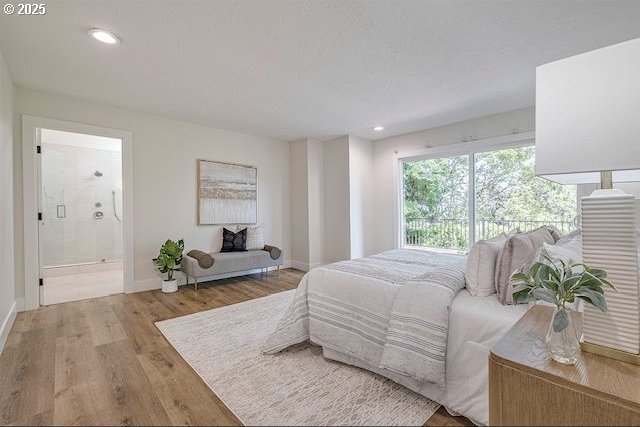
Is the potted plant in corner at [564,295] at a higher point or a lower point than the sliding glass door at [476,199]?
lower

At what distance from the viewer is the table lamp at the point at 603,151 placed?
2.43 feet

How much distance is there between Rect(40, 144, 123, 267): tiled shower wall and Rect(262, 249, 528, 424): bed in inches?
166

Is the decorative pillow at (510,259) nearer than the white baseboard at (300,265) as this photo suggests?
Yes

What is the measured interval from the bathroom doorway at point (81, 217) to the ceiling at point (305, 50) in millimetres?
1103

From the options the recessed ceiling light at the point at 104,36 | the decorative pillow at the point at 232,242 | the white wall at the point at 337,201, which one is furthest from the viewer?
the white wall at the point at 337,201

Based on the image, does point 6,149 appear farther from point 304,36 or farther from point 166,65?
point 304,36

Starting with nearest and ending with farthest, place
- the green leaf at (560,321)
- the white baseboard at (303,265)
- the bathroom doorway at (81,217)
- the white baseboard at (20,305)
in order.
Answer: the green leaf at (560,321), the white baseboard at (20,305), the bathroom doorway at (81,217), the white baseboard at (303,265)

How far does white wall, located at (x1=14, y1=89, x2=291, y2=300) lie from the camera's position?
10.4ft

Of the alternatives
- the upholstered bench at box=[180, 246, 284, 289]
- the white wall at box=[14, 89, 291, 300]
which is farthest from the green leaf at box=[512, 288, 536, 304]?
the white wall at box=[14, 89, 291, 300]

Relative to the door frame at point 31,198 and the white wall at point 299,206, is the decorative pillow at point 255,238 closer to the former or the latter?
the white wall at point 299,206

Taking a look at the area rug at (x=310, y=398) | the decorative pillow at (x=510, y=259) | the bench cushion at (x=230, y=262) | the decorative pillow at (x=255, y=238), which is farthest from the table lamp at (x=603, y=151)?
the decorative pillow at (x=255, y=238)

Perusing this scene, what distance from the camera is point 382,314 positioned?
1663 millimetres

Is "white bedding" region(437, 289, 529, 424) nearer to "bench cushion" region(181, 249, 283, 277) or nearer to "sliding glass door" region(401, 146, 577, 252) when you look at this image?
"sliding glass door" region(401, 146, 577, 252)

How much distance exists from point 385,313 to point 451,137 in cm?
361
